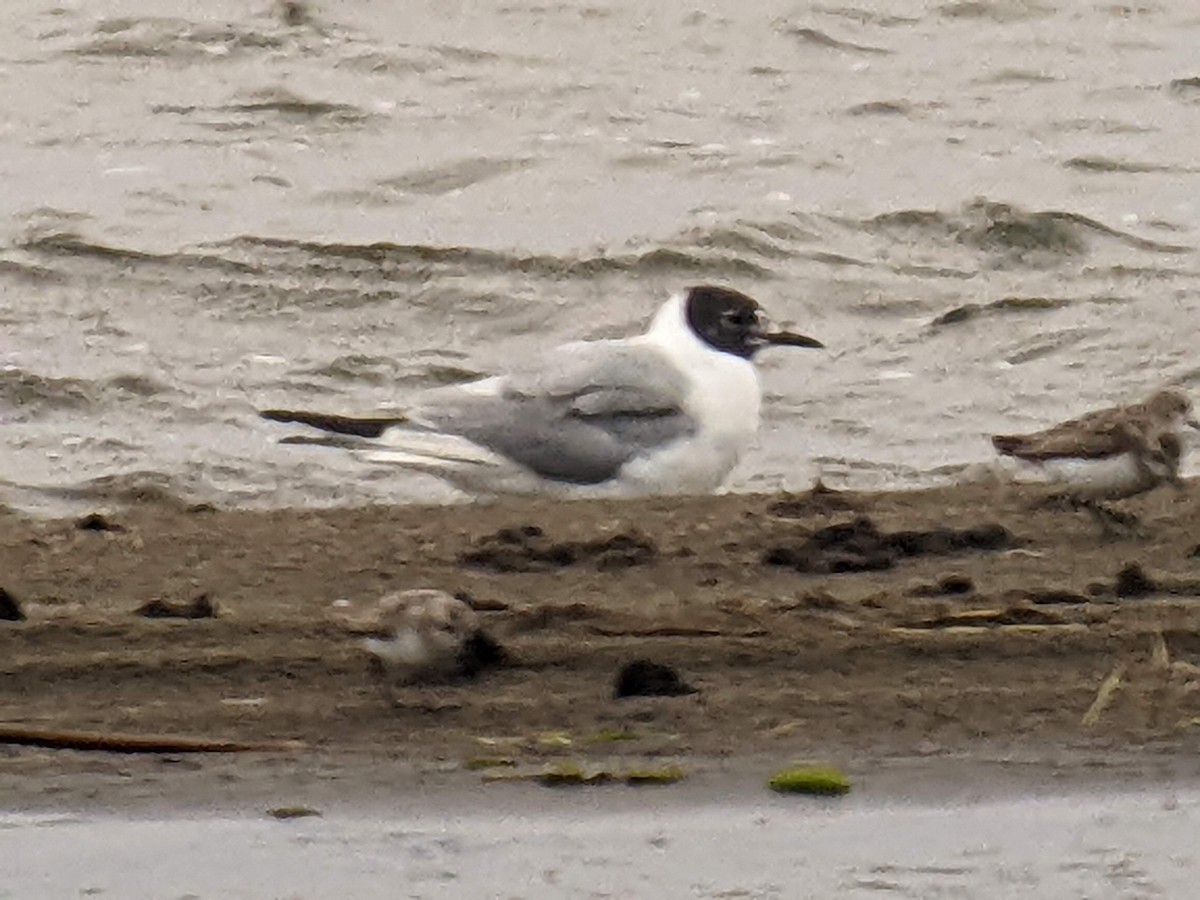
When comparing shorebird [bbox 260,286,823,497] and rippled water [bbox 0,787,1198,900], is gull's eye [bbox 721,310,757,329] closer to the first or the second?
shorebird [bbox 260,286,823,497]

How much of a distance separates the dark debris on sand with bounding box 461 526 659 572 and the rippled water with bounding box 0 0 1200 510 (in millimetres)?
2711

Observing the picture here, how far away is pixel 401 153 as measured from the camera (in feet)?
47.0

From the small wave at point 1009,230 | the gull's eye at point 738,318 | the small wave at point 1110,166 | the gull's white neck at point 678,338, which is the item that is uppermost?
the small wave at point 1110,166

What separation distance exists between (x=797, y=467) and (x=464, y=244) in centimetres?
310

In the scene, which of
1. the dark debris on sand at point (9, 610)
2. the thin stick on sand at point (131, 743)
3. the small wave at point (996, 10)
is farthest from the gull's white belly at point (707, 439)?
the small wave at point (996, 10)

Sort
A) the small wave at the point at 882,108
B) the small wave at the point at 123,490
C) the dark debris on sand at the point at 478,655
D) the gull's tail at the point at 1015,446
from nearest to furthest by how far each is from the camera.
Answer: the dark debris on sand at the point at 478,655 → the gull's tail at the point at 1015,446 → the small wave at the point at 123,490 → the small wave at the point at 882,108

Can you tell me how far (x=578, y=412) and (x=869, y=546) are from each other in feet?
6.10

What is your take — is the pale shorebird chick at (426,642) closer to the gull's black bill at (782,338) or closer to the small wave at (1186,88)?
the gull's black bill at (782,338)

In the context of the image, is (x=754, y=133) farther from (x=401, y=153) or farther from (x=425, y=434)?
(x=425, y=434)

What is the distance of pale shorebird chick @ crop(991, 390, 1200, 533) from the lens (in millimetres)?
7719

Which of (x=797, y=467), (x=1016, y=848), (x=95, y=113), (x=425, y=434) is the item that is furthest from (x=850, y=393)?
(x=1016, y=848)

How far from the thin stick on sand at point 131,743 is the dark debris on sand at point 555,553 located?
1559 millimetres

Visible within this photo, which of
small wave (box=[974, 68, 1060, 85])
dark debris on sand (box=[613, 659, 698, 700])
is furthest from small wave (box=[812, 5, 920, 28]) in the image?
dark debris on sand (box=[613, 659, 698, 700])

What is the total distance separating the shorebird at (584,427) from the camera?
28.7 feet
